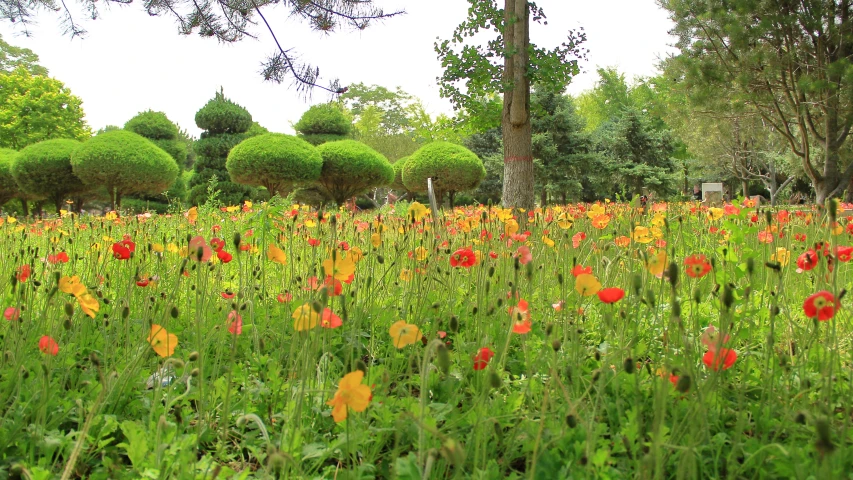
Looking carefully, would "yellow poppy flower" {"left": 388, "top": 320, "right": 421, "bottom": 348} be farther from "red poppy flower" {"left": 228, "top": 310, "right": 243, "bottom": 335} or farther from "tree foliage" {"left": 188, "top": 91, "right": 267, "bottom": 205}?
"tree foliage" {"left": 188, "top": 91, "right": 267, "bottom": 205}

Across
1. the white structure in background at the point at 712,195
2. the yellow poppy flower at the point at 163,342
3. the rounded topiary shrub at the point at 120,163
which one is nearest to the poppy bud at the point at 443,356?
the yellow poppy flower at the point at 163,342

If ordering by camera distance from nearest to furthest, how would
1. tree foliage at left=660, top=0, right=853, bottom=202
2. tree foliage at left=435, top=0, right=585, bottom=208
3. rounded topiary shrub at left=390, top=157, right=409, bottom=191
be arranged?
tree foliage at left=435, top=0, right=585, bottom=208 → tree foliage at left=660, top=0, right=853, bottom=202 → rounded topiary shrub at left=390, top=157, right=409, bottom=191

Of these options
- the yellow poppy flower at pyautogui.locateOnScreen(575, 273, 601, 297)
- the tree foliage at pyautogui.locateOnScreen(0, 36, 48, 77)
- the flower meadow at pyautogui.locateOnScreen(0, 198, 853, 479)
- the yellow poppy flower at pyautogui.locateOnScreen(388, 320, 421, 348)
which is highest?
the tree foliage at pyautogui.locateOnScreen(0, 36, 48, 77)

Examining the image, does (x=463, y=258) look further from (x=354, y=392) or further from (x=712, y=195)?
(x=712, y=195)

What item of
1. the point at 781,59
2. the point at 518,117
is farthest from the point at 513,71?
the point at 781,59

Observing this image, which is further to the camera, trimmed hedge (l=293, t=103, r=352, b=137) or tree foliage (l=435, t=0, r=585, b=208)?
trimmed hedge (l=293, t=103, r=352, b=137)

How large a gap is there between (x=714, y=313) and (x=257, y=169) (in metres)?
11.3

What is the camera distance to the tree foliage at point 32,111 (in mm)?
22544

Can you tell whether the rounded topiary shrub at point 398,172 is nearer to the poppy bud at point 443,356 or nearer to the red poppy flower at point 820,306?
the red poppy flower at point 820,306

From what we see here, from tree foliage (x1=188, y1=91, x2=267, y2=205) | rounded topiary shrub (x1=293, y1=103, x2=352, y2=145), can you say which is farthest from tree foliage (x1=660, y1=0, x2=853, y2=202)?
tree foliage (x1=188, y1=91, x2=267, y2=205)

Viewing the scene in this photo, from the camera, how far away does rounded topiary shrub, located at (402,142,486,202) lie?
1438cm

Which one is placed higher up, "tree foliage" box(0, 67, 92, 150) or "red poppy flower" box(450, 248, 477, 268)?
"tree foliage" box(0, 67, 92, 150)

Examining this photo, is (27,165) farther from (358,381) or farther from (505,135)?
(358,381)

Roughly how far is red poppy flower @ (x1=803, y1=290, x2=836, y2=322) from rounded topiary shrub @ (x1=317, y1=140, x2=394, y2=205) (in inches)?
533
